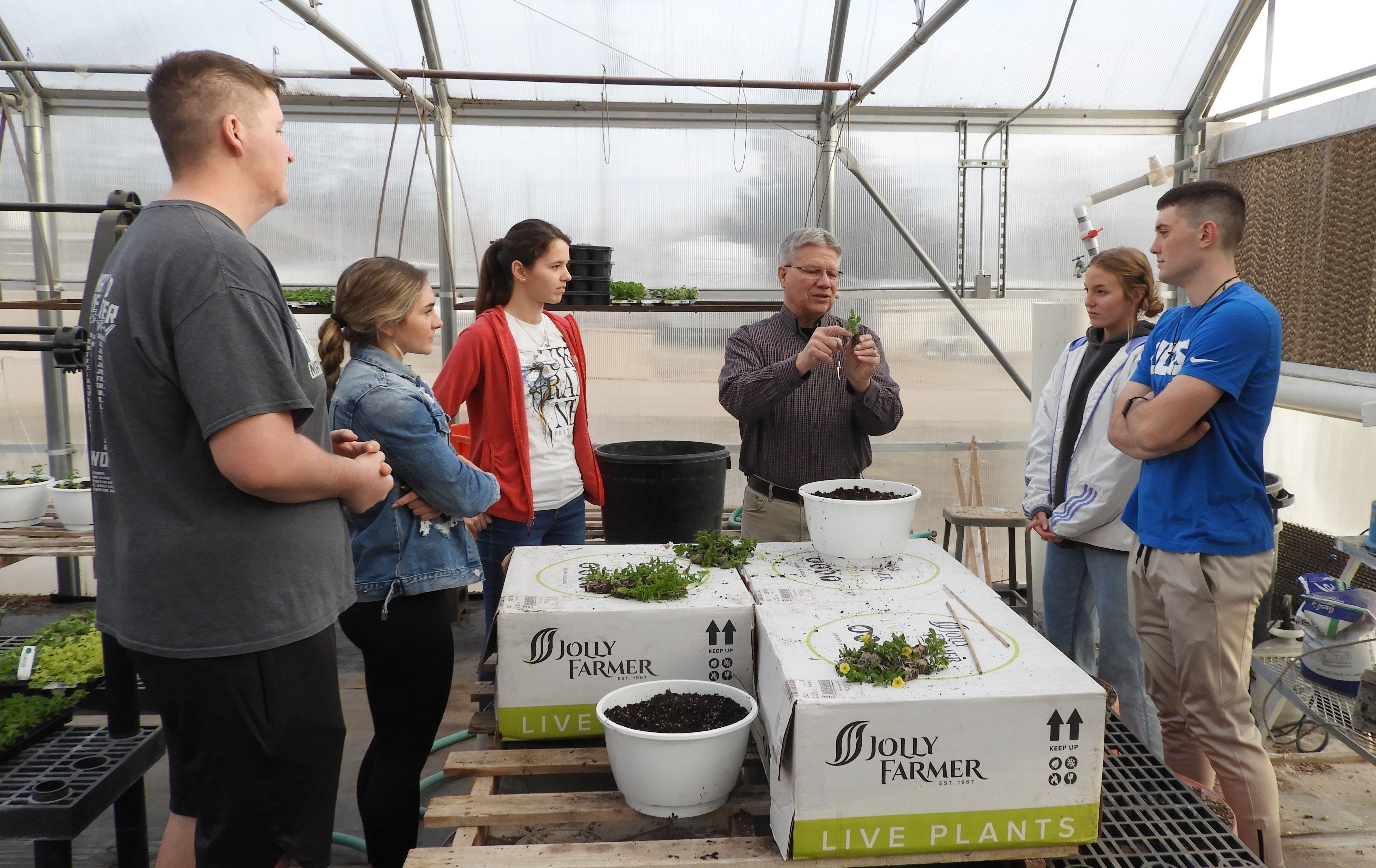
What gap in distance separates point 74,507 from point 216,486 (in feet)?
10.2

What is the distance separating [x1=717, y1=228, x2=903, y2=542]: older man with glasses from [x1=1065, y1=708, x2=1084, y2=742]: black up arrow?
133 centimetres

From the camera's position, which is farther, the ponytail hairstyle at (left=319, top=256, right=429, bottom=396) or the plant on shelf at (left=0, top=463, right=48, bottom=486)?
the plant on shelf at (left=0, top=463, right=48, bottom=486)

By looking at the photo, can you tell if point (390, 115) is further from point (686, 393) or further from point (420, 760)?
point (420, 760)

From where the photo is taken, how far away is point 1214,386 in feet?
6.42

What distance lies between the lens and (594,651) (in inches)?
61.5

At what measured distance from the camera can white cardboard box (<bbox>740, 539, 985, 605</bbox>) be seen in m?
1.65

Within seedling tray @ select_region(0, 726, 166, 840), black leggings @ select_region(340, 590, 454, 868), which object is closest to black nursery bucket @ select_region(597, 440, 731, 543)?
black leggings @ select_region(340, 590, 454, 868)

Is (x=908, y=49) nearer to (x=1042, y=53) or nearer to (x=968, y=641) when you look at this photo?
(x=1042, y=53)

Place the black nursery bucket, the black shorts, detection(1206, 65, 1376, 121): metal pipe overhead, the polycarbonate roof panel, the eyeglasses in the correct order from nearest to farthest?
the black shorts, the eyeglasses, the black nursery bucket, detection(1206, 65, 1376, 121): metal pipe overhead, the polycarbonate roof panel

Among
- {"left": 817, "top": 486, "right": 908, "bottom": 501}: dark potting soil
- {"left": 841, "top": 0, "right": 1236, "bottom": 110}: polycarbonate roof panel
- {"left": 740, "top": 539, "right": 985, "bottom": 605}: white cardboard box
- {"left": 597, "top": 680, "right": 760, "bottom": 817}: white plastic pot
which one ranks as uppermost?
{"left": 841, "top": 0, "right": 1236, "bottom": 110}: polycarbonate roof panel

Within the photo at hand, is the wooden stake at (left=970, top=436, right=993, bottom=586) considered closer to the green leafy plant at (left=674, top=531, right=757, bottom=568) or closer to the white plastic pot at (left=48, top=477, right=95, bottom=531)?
the green leafy plant at (left=674, top=531, right=757, bottom=568)

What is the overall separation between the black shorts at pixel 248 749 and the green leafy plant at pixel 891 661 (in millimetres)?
798

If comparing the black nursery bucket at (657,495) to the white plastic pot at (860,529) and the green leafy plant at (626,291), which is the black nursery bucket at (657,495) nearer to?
the green leafy plant at (626,291)

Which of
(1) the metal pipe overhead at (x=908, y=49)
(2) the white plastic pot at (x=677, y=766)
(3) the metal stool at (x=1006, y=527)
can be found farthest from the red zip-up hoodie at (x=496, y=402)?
(3) the metal stool at (x=1006, y=527)
